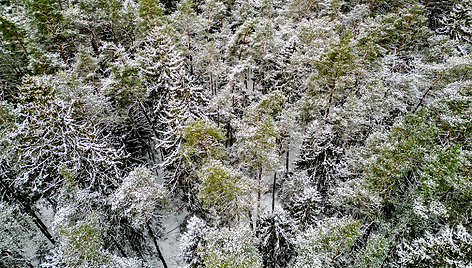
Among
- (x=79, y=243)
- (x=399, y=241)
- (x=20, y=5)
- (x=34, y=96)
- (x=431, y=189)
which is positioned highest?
(x=20, y=5)

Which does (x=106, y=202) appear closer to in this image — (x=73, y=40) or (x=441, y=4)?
(x=73, y=40)

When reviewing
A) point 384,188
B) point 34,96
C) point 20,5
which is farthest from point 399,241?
point 20,5

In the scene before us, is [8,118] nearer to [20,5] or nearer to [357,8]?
[20,5]

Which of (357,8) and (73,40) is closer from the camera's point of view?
(73,40)

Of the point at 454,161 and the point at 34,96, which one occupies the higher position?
the point at 34,96

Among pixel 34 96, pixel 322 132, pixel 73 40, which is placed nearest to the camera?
pixel 34 96

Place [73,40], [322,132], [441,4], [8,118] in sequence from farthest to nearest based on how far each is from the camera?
[441,4], [73,40], [322,132], [8,118]

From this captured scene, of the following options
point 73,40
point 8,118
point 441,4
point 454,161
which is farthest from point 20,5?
point 441,4
